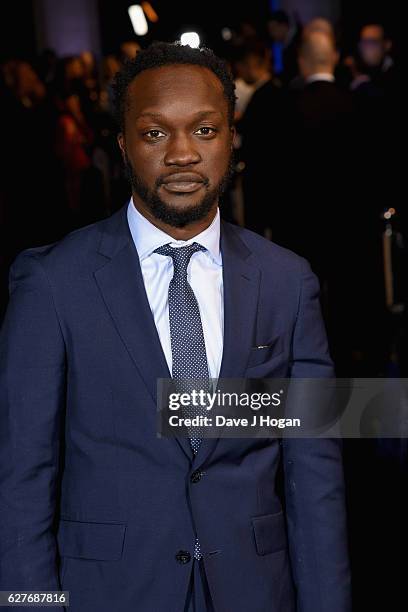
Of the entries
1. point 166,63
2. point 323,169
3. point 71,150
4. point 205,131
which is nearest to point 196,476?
point 205,131

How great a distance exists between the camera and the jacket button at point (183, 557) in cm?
158

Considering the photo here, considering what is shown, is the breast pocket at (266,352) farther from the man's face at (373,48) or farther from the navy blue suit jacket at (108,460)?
the man's face at (373,48)

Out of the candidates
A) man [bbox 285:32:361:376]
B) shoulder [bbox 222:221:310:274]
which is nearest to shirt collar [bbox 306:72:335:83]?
man [bbox 285:32:361:376]

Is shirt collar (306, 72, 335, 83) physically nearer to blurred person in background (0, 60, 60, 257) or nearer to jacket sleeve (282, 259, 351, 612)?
blurred person in background (0, 60, 60, 257)

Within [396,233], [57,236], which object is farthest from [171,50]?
[57,236]

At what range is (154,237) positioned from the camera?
1.68 metres

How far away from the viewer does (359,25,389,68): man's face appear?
5.66m

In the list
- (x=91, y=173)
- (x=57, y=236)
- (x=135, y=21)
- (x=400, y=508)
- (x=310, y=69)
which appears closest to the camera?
(x=400, y=508)

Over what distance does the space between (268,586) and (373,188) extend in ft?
11.6

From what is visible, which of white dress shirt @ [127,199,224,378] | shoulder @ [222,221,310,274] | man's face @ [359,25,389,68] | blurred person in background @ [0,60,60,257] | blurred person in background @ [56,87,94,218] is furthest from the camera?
blurred person in background @ [56,87,94,218]

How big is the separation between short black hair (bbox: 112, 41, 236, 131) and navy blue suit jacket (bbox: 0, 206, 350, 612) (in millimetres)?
279

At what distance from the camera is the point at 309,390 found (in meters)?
1.78

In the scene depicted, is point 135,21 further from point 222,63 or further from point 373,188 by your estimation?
point 222,63

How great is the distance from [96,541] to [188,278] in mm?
502
